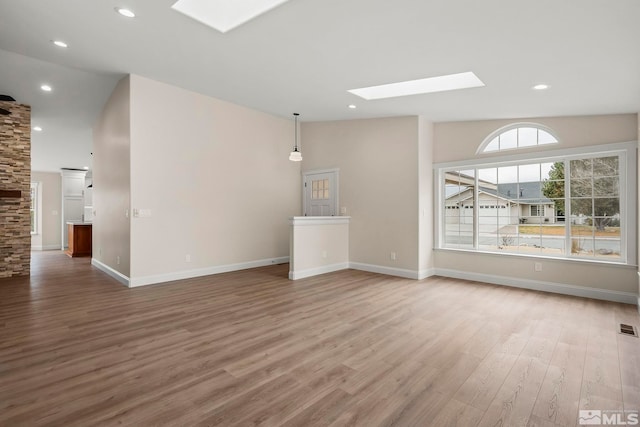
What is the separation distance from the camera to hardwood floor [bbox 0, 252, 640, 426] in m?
1.89

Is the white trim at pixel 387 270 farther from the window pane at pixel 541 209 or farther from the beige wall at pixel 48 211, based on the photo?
the beige wall at pixel 48 211

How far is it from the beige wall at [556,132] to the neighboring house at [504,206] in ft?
2.00

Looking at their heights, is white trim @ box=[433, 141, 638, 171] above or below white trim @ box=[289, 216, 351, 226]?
above

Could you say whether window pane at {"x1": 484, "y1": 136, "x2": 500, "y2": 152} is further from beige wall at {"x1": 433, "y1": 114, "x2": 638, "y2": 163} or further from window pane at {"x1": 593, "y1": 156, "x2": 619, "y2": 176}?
window pane at {"x1": 593, "y1": 156, "x2": 619, "y2": 176}

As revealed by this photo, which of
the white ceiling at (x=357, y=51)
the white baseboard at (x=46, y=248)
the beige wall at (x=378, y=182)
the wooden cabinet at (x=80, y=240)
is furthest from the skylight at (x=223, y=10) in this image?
the white baseboard at (x=46, y=248)

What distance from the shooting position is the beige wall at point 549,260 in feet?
13.9

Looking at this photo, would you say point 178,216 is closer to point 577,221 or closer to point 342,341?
point 342,341

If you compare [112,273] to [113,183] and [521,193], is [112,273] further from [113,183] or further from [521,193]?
[521,193]

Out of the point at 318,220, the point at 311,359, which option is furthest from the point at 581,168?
the point at 311,359

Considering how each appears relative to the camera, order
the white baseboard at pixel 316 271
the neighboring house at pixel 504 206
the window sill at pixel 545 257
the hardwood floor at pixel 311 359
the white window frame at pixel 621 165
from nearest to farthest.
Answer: the hardwood floor at pixel 311 359, the white window frame at pixel 621 165, the window sill at pixel 545 257, the neighboring house at pixel 504 206, the white baseboard at pixel 316 271

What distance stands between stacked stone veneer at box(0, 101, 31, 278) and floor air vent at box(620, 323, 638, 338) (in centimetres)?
904

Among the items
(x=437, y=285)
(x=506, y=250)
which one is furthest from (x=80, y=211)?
(x=506, y=250)

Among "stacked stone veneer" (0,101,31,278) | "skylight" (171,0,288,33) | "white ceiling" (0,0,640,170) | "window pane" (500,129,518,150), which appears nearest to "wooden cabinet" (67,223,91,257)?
"stacked stone veneer" (0,101,31,278)

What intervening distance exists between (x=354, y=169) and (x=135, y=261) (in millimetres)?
4206
